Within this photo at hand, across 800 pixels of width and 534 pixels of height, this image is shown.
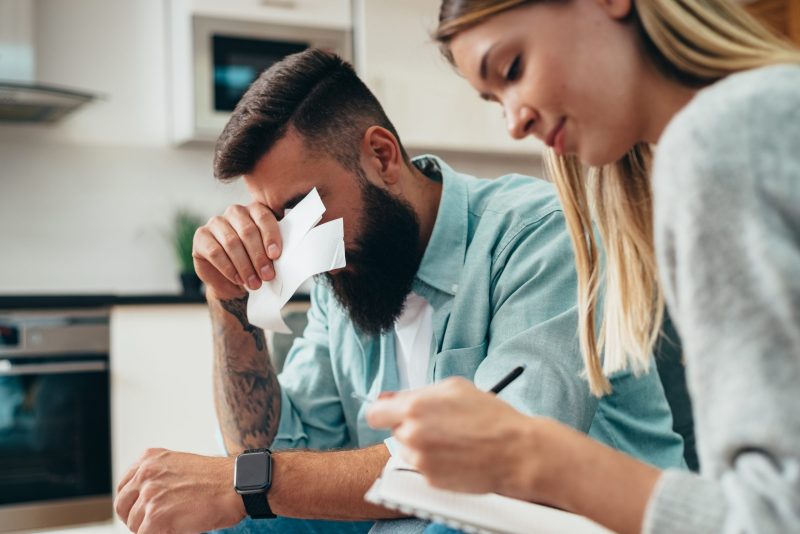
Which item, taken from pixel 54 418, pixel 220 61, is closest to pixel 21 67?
pixel 220 61

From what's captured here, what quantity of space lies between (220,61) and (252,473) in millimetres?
2542

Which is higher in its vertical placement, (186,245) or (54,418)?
(186,245)

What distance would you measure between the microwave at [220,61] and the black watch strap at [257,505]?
92.8 inches

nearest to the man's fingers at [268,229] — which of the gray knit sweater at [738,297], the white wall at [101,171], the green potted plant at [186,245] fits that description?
the gray knit sweater at [738,297]

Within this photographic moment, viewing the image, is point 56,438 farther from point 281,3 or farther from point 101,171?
point 281,3

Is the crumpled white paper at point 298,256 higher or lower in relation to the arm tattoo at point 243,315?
higher

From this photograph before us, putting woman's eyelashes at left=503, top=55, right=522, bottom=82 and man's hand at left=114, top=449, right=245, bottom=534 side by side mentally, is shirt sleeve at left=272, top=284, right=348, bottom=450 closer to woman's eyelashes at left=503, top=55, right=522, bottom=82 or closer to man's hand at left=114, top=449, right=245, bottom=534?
man's hand at left=114, top=449, right=245, bottom=534

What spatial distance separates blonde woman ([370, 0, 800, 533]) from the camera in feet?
2.19

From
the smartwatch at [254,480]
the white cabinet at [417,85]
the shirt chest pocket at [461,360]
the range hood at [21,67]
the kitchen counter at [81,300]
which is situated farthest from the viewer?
the white cabinet at [417,85]

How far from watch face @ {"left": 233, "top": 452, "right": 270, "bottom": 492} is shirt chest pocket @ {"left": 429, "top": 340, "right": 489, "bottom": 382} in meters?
0.30

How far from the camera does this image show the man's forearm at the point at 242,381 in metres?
1.72

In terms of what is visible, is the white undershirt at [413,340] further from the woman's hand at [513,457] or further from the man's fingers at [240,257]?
the woman's hand at [513,457]

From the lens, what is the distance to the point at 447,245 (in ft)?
5.15

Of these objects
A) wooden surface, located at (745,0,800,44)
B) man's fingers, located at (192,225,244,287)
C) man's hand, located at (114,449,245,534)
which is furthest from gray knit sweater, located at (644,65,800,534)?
wooden surface, located at (745,0,800,44)
